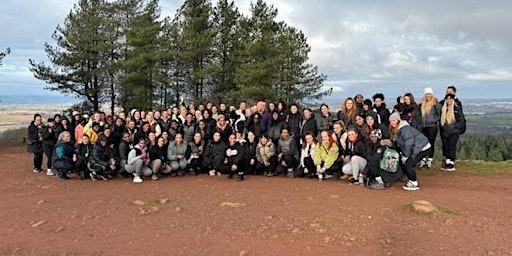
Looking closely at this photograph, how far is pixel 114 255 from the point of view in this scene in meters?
5.34

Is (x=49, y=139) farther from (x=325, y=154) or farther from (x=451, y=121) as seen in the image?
(x=451, y=121)

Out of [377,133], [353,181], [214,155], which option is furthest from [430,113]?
[214,155]

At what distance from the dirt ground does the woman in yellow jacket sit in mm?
433

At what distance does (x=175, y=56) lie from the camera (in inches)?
980

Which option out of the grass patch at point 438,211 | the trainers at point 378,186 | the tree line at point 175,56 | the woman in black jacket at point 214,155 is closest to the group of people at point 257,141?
the woman in black jacket at point 214,155

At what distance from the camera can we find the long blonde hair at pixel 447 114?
1022 cm

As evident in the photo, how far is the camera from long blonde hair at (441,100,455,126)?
10.2 m

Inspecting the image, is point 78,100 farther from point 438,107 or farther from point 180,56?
point 438,107

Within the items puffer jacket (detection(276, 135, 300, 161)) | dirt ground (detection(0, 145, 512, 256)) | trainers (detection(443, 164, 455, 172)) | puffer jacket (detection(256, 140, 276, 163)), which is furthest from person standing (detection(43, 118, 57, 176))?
trainers (detection(443, 164, 455, 172))

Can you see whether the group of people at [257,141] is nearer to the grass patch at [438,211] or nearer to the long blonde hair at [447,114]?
the long blonde hair at [447,114]

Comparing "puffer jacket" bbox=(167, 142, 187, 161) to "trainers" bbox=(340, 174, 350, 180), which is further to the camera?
"puffer jacket" bbox=(167, 142, 187, 161)

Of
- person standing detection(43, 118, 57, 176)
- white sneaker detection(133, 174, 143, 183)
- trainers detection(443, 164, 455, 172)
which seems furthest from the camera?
person standing detection(43, 118, 57, 176)

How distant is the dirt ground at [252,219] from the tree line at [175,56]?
48.3 feet

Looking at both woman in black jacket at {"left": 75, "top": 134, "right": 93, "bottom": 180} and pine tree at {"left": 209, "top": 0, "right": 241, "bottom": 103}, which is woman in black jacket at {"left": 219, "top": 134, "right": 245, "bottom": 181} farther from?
pine tree at {"left": 209, "top": 0, "right": 241, "bottom": 103}
